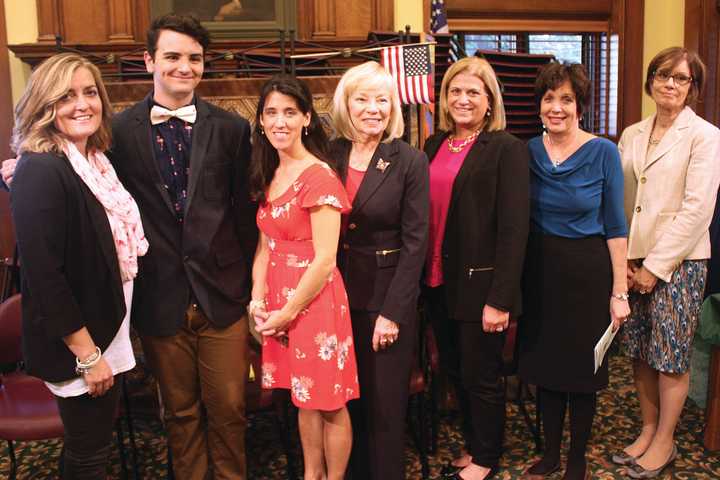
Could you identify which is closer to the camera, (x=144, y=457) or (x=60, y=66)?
(x=60, y=66)

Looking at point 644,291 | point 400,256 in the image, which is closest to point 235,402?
point 400,256

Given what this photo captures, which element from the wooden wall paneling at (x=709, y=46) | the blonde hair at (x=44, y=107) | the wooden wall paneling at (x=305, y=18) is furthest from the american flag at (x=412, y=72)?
the blonde hair at (x=44, y=107)

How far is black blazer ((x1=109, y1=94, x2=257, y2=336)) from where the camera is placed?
2240 millimetres

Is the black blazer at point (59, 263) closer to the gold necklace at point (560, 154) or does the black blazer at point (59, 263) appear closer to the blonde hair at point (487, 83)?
the blonde hair at point (487, 83)

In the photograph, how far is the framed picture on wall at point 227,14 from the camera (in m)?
5.22

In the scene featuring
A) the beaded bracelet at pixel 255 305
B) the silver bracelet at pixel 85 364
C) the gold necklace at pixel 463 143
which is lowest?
the silver bracelet at pixel 85 364

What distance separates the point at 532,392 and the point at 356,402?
5.30 feet

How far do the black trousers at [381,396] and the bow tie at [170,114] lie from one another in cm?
89

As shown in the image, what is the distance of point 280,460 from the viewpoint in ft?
10.3

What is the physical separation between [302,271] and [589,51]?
197 inches

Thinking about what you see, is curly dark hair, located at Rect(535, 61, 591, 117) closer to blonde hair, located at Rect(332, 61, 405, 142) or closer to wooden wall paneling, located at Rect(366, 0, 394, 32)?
blonde hair, located at Rect(332, 61, 405, 142)

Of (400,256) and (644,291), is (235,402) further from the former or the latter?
(644,291)

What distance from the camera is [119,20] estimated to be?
17.1 feet

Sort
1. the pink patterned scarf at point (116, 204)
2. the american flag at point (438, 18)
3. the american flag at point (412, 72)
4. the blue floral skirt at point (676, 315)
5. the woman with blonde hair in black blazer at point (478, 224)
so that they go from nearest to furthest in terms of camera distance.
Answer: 1. the pink patterned scarf at point (116, 204)
2. the woman with blonde hair in black blazer at point (478, 224)
3. the blue floral skirt at point (676, 315)
4. the american flag at point (412, 72)
5. the american flag at point (438, 18)
